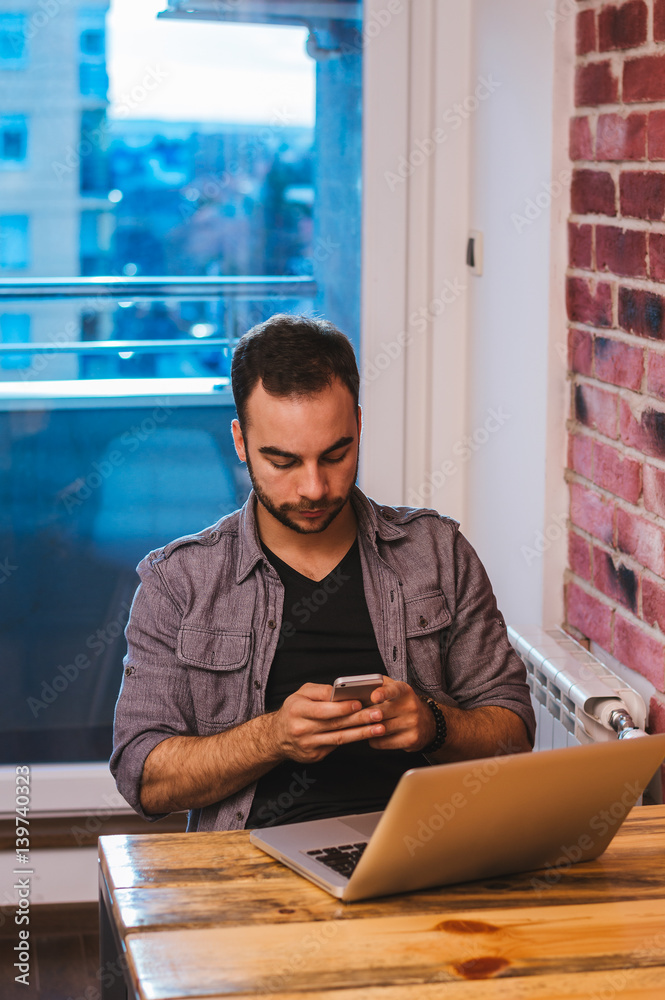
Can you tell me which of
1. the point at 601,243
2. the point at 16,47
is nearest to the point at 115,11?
the point at 16,47

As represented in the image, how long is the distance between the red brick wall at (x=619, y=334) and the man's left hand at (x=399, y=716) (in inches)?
22.3

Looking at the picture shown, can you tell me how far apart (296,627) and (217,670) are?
0.44ft

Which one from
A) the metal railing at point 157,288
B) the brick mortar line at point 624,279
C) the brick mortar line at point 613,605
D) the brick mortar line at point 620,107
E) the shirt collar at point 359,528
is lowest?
the brick mortar line at point 613,605

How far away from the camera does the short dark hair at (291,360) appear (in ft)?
5.31

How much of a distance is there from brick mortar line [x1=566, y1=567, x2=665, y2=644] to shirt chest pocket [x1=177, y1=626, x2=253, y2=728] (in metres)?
0.67

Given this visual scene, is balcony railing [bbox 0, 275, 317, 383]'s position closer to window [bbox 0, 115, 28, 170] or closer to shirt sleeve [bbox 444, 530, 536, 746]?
window [bbox 0, 115, 28, 170]

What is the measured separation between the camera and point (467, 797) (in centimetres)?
107

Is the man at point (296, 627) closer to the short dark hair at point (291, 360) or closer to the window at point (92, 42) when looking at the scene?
the short dark hair at point (291, 360)

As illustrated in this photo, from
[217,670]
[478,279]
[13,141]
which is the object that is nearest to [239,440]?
[217,670]

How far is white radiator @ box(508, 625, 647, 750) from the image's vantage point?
70.7 inches

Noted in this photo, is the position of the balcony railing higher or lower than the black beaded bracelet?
higher

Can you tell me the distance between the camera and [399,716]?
1.41 m

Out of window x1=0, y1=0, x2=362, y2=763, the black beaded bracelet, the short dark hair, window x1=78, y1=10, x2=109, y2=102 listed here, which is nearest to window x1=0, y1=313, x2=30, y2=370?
window x1=0, y1=0, x2=362, y2=763

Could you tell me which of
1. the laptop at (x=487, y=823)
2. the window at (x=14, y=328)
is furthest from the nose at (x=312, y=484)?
the window at (x=14, y=328)
